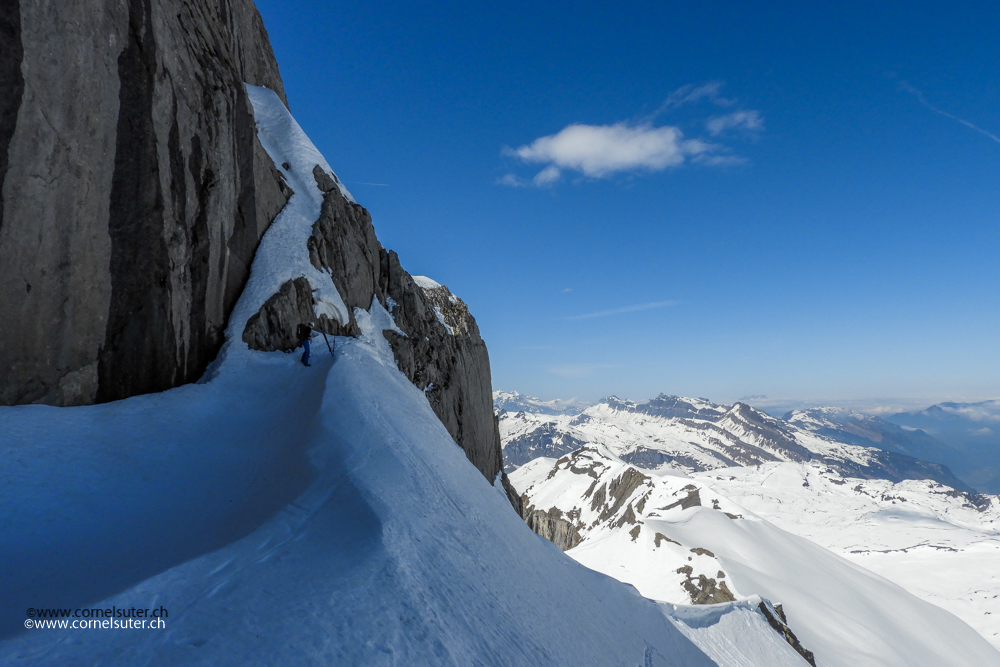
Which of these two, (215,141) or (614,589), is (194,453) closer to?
(215,141)

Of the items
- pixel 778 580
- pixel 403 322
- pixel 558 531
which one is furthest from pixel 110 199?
pixel 558 531

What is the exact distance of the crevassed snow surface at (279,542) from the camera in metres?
5.82

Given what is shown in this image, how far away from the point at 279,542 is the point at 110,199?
11.4m

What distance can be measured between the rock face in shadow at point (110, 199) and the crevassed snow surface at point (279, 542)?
1421 millimetres

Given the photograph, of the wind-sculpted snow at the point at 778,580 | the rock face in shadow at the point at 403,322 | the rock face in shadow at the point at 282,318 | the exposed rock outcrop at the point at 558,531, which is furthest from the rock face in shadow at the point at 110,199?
the exposed rock outcrop at the point at 558,531

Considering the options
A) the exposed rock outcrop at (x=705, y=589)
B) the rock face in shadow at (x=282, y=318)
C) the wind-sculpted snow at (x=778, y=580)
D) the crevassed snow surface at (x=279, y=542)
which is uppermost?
the rock face in shadow at (x=282, y=318)

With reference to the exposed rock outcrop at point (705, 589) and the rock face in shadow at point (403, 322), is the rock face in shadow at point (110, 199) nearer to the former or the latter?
the rock face in shadow at point (403, 322)

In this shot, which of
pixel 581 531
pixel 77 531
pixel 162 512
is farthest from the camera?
pixel 581 531

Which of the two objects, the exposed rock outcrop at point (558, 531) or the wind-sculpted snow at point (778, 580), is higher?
the wind-sculpted snow at point (778, 580)

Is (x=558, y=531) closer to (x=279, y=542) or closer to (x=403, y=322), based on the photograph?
(x=403, y=322)

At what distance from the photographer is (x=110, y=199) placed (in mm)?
12273

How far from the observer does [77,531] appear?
25.7 ft

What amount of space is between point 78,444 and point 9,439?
1139 millimetres

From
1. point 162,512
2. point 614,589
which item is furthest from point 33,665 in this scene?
point 614,589
